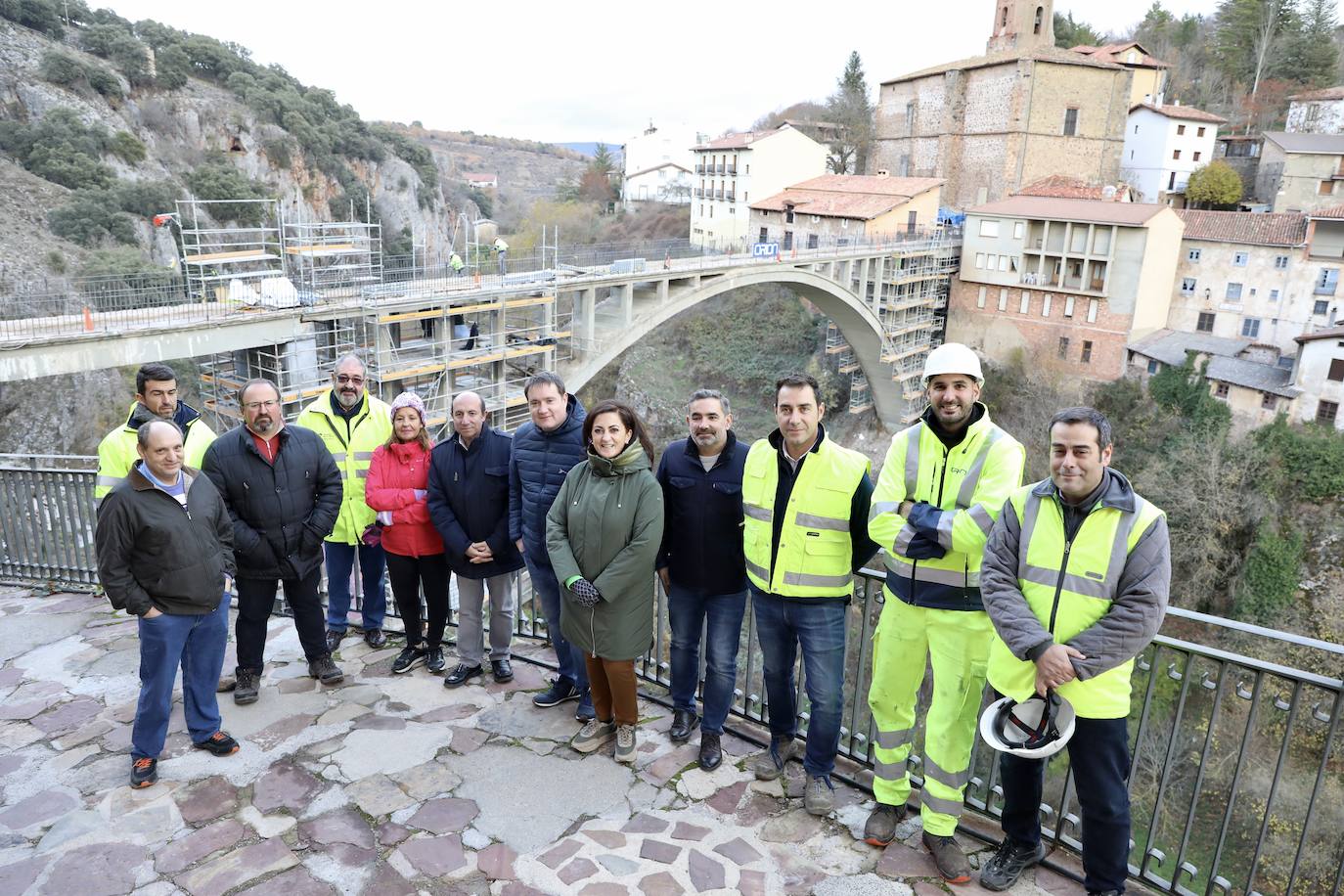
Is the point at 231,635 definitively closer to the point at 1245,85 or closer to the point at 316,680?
the point at 316,680

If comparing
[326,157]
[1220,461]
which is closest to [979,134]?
[1220,461]

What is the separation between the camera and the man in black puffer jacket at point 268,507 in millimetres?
3938

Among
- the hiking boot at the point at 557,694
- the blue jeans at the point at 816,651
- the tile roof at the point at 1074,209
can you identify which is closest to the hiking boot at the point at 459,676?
the hiking boot at the point at 557,694

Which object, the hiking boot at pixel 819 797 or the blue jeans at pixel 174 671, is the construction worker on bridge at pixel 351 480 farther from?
the hiking boot at pixel 819 797

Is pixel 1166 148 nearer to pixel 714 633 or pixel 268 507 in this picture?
pixel 714 633

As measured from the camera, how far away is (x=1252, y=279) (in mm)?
26047

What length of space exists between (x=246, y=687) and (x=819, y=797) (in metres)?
2.76

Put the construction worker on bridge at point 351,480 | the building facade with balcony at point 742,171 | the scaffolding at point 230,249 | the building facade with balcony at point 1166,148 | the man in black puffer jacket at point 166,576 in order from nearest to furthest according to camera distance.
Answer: the man in black puffer jacket at point 166,576, the construction worker on bridge at point 351,480, the scaffolding at point 230,249, the building facade with balcony at point 1166,148, the building facade with balcony at point 742,171

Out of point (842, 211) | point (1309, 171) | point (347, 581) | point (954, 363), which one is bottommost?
point (347, 581)

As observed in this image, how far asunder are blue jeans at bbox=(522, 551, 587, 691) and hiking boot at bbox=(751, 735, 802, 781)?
3.03 ft

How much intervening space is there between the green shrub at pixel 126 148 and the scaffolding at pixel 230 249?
7.45 ft

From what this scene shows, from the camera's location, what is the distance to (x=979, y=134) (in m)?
36.3

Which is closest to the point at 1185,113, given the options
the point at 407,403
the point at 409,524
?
the point at 407,403

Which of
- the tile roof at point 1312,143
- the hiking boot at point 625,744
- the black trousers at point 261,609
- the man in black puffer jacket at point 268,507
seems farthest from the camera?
the tile roof at point 1312,143
